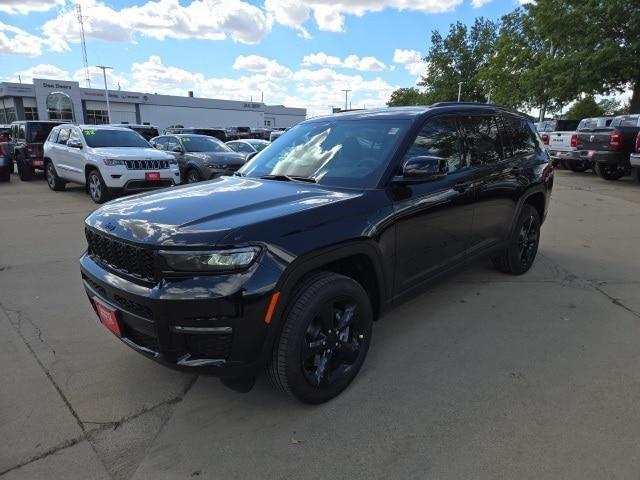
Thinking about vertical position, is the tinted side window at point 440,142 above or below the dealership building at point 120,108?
below

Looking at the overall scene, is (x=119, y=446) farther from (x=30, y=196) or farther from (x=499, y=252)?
(x=30, y=196)

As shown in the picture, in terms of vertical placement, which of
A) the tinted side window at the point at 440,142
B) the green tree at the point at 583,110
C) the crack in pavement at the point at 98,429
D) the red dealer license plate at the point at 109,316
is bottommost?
the crack in pavement at the point at 98,429

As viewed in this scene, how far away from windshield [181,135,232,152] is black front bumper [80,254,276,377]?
34.3 ft

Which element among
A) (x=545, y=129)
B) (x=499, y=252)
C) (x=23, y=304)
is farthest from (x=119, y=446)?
(x=545, y=129)

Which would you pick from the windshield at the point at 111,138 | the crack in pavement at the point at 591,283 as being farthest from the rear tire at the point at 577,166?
the windshield at the point at 111,138

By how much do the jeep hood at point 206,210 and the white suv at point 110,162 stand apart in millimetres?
7175

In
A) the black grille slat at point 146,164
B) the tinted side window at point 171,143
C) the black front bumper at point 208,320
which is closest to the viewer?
the black front bumper at point 208,320

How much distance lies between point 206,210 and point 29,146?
48.1 feet

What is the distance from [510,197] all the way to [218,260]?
331 cm

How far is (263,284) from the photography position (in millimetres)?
2393

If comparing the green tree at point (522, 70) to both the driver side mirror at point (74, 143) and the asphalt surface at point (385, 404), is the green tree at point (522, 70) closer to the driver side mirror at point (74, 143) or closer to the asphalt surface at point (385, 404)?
the driver side mirror at point (74, 143)

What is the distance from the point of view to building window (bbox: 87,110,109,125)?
57.9 metres

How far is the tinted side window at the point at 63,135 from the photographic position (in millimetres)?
11748

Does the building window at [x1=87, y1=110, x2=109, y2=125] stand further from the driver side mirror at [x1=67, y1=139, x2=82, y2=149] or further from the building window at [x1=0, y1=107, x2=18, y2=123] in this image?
the driver side mirror at [x1=67, y1=139, x2=82, y2=149]
